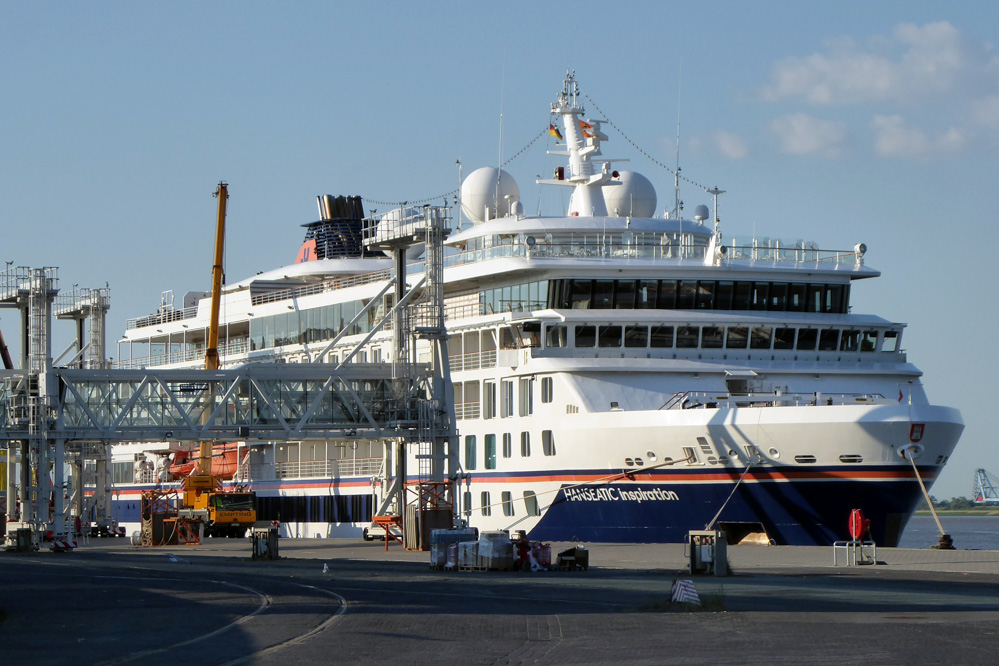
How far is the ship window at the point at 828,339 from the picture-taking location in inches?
2056

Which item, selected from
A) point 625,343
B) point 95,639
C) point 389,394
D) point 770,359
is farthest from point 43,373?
point 95,639

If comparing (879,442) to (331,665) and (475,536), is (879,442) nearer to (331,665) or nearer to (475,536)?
(475,536)

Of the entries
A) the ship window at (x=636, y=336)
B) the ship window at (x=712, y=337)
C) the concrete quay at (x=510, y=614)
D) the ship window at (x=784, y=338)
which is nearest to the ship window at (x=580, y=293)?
the ship window at (x=636, y=336)

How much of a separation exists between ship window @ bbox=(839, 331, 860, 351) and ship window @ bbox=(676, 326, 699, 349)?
5.50 metres

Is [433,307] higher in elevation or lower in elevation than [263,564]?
higher

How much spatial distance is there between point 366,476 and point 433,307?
44.3 ft

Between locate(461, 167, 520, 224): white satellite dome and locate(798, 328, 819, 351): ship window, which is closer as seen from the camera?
locate(798, 328, 819, 351): ship window

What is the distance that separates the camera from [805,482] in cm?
4347

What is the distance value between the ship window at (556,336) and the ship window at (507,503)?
553 centimetres

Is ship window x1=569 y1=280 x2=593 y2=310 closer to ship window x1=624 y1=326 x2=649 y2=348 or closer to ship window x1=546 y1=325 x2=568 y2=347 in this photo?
ship window x1=546 y1=325 x2=568 y2=347

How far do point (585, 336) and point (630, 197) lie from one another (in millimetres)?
11766

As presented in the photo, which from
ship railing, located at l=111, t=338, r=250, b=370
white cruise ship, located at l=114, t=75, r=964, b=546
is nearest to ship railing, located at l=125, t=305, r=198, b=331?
ship railing, located at l=111, t=338, r=250, b=370

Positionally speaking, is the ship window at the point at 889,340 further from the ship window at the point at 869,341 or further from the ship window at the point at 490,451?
the ship window at the point at 490,451

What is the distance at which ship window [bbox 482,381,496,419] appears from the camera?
180ft
